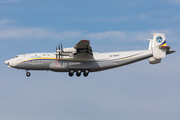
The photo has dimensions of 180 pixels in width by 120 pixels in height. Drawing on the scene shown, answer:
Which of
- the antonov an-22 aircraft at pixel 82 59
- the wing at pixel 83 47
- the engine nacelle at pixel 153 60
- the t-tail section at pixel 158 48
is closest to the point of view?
the wing at pixel 83 47

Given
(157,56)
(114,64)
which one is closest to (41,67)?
(114,64)

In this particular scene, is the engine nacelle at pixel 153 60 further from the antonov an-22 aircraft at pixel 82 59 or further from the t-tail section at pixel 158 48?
the antonov an-22 aircraft at pixel 82 59

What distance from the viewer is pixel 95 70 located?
41.1 metres

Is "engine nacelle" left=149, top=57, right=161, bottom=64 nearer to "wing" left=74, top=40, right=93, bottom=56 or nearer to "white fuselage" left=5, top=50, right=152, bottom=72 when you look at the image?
"white fuselage" left=5, top=50, right=152, bottom=72

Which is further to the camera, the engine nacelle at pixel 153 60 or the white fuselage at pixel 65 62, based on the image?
the engine nacelle at pixel 153 60

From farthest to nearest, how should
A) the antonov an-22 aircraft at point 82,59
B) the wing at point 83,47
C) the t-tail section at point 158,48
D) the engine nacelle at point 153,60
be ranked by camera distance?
the engine nacelle at point 153,60 → the t-tail section at point 158,48 → the antonov an-22 aircraft at point 82,59 → the wing at point 83,47

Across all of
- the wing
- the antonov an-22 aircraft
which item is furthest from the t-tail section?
the wing

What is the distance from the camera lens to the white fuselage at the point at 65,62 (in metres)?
39.8

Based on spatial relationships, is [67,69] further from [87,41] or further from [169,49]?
[169,49]

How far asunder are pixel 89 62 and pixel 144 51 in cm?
765

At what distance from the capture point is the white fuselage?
3981cm

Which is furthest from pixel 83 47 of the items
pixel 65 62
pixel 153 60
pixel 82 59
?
pixel 153 60

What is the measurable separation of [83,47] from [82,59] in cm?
251

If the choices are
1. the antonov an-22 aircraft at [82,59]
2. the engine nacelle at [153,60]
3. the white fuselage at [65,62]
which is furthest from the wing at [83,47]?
the engine nacelle at [153,60]
